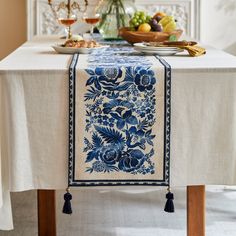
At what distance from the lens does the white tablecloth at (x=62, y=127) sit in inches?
83.1

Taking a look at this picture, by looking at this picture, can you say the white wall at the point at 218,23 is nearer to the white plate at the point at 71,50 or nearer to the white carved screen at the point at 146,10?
the white carved screen at the point at 146,10

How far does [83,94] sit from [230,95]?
0.48 meters

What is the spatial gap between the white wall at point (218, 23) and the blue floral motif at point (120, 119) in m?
2.39

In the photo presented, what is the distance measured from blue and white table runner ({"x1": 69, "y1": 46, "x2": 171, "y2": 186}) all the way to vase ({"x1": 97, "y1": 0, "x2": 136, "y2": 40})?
133cm

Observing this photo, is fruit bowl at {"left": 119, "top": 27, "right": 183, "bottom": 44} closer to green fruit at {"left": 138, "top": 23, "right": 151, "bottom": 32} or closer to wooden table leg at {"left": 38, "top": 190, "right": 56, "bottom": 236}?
green fruit at {"left": 138, "top": 23, "right": 151, "bottom": 32}

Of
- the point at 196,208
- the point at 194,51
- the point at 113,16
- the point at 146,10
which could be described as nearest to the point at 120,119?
the point at 196,208

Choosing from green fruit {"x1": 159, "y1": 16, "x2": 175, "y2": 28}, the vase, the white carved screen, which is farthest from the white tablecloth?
the white carved screen

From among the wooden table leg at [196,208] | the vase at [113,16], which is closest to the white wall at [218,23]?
the vase at [113,16]

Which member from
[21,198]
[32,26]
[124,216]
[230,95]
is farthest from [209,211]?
[32,26]

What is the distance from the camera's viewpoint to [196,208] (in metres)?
2.29

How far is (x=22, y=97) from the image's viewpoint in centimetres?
211

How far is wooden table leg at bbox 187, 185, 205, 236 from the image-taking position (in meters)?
2.28

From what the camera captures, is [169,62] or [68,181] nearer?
[68,181]

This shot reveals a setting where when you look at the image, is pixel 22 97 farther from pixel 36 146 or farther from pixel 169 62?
pixel 169 62
